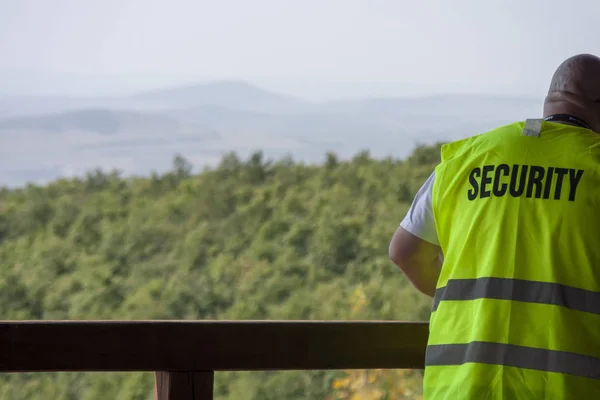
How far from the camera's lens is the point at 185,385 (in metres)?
1.87

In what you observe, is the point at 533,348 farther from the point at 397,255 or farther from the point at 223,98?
the point at 223,98

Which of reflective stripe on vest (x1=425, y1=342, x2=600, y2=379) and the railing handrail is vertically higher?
reflective stripe on vest (x1=425, y1=342, x2=600, y2=379)

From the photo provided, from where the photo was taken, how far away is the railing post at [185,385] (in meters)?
1.86

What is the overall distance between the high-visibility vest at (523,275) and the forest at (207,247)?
24.6 ft

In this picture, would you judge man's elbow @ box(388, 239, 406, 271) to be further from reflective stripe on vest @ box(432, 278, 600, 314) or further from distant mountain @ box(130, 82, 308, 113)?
distant mountain @ box(130, 82, 308, 113)

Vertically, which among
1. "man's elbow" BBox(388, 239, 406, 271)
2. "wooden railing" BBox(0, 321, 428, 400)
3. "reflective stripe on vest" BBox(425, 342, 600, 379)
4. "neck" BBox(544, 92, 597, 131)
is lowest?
"wooden railing" BBox(0, 321, 428, 400)

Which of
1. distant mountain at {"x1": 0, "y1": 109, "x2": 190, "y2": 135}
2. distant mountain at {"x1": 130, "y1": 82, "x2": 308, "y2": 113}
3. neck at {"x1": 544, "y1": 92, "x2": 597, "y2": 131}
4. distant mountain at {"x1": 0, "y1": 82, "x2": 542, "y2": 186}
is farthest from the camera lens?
distant mountain at {"x1": 0, "y1": 109, "x2": 190, "y2": 135}

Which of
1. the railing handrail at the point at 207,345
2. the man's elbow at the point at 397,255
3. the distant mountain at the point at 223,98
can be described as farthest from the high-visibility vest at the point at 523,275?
the distant mountain at the point at 223,98

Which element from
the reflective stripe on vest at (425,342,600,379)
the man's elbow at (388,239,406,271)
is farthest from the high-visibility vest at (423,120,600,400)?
the man's elbow at (388,239,406,271)

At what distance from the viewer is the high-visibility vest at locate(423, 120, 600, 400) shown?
145cm

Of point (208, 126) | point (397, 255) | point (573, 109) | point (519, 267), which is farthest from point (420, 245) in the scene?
point (208, 126)

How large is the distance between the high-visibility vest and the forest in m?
7.50

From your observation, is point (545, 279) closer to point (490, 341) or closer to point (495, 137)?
point (490, 341)

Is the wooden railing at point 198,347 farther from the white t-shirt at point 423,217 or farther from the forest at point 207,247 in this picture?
the forest at point 207,247
